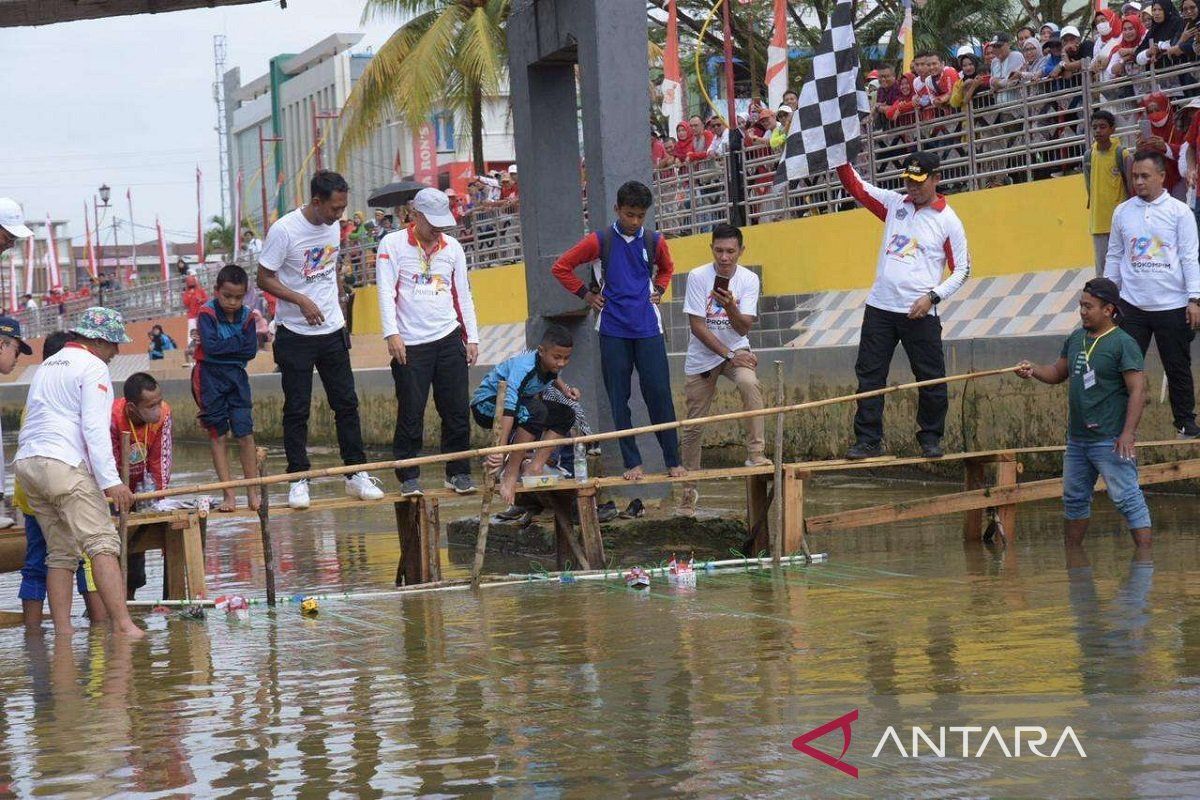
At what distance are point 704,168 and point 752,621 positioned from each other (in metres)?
14.3

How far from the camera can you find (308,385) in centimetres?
980

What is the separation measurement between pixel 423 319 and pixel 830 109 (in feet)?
10.6

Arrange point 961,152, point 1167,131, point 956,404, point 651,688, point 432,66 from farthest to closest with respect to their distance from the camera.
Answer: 1. point 432,66
2. point 961,152
3. point 956,404
4. point 1167,131
5. point 651,688

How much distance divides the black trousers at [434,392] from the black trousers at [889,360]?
244 centimetres

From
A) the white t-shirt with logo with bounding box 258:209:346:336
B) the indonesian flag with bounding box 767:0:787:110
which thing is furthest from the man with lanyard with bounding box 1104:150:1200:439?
the indonesian flag with bounding box 767:0:787:110

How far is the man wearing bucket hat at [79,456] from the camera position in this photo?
8039 mm

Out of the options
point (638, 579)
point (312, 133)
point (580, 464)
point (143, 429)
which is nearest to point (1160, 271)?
point (580, 464)

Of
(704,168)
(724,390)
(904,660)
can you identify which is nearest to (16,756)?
(904,660)

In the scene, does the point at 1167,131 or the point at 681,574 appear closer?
the point at 681,574

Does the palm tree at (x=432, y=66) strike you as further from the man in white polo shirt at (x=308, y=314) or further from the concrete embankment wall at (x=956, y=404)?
the man in white polo shirt at (x=308, y=314)

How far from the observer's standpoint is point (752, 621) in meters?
7.68

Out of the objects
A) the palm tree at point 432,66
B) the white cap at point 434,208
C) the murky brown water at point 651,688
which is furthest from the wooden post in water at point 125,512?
the palm tree at point 432,66

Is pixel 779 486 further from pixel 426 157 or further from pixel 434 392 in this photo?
pixel 426 157

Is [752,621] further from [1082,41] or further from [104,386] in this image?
Result: [1082,41]
